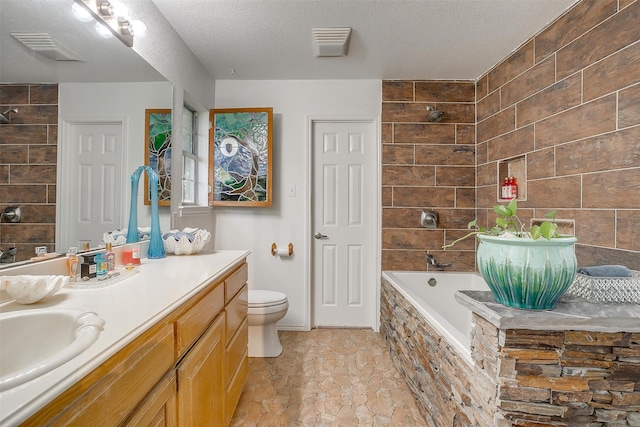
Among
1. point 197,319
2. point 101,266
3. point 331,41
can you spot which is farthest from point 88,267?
point 331,41

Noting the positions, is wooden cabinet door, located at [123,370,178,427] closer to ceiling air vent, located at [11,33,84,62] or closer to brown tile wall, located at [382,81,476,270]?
ceiling air vent, located at [11,33,84,62]

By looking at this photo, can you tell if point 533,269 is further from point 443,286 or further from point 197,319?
point 443,286

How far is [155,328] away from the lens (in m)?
0.80

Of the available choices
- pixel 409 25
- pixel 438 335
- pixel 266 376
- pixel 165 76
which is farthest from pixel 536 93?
pixel 266 376

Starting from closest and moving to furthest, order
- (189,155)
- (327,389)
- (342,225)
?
(327,389)
(189,155)
(342,225)

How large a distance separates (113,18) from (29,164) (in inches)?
33.0

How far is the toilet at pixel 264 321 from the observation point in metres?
2.17

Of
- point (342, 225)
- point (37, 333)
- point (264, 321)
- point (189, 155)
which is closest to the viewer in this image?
point (37, 333)

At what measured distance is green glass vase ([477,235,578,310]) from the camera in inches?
34.5

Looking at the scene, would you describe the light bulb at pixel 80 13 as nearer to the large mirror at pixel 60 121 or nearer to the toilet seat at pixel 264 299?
the large mirror at pixel 60 121

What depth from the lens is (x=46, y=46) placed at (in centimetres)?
105

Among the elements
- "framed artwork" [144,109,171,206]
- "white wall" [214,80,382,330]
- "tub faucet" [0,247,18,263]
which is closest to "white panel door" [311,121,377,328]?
"white wall" [214,80,382,330]

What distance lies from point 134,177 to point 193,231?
499mm

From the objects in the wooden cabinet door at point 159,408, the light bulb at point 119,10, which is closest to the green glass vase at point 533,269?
the wooden cabinet door at point 159,408
